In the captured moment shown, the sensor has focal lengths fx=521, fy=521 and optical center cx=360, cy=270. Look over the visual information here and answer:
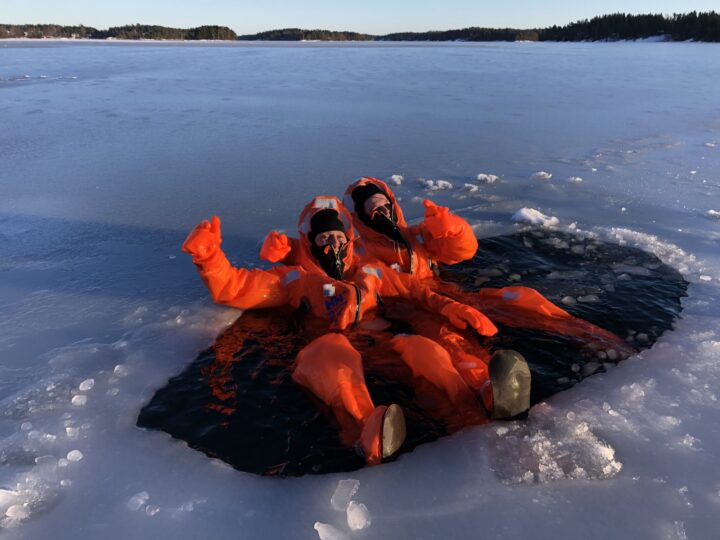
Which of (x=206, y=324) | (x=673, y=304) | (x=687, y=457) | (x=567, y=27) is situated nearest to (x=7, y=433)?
(x=206, y=324)

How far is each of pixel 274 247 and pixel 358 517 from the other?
7.33ft

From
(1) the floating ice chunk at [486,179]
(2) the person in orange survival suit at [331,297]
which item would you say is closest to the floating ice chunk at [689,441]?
(2) the person in orange survival suit at [331,297]

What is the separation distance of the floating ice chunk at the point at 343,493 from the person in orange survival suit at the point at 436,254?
172cm

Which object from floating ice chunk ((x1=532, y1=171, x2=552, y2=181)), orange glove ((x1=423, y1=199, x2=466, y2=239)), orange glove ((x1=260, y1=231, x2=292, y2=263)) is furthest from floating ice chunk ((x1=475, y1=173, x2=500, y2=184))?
orange glove ((x1=260, y1=231, x2=292, y2=263))

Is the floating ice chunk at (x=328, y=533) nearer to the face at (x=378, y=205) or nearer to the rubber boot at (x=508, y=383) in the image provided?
the rubber boot at (x=508, y=383)

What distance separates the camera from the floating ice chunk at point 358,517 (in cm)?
198

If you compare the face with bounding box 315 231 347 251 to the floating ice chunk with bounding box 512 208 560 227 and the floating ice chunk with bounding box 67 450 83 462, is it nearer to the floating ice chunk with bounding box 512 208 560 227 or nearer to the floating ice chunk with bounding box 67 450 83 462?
the floating ice chunk with bounding box 67 450 83 462

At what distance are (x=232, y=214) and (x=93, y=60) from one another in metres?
18.1

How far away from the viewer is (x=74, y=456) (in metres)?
2.36

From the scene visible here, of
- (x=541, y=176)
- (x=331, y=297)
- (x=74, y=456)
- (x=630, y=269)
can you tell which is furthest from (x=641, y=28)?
(x=74, y=456)

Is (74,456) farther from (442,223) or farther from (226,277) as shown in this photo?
(442,223)

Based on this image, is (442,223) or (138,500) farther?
(442,223)

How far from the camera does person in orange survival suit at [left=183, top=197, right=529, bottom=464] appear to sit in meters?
2.44

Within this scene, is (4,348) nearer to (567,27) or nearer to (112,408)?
(112,408)
